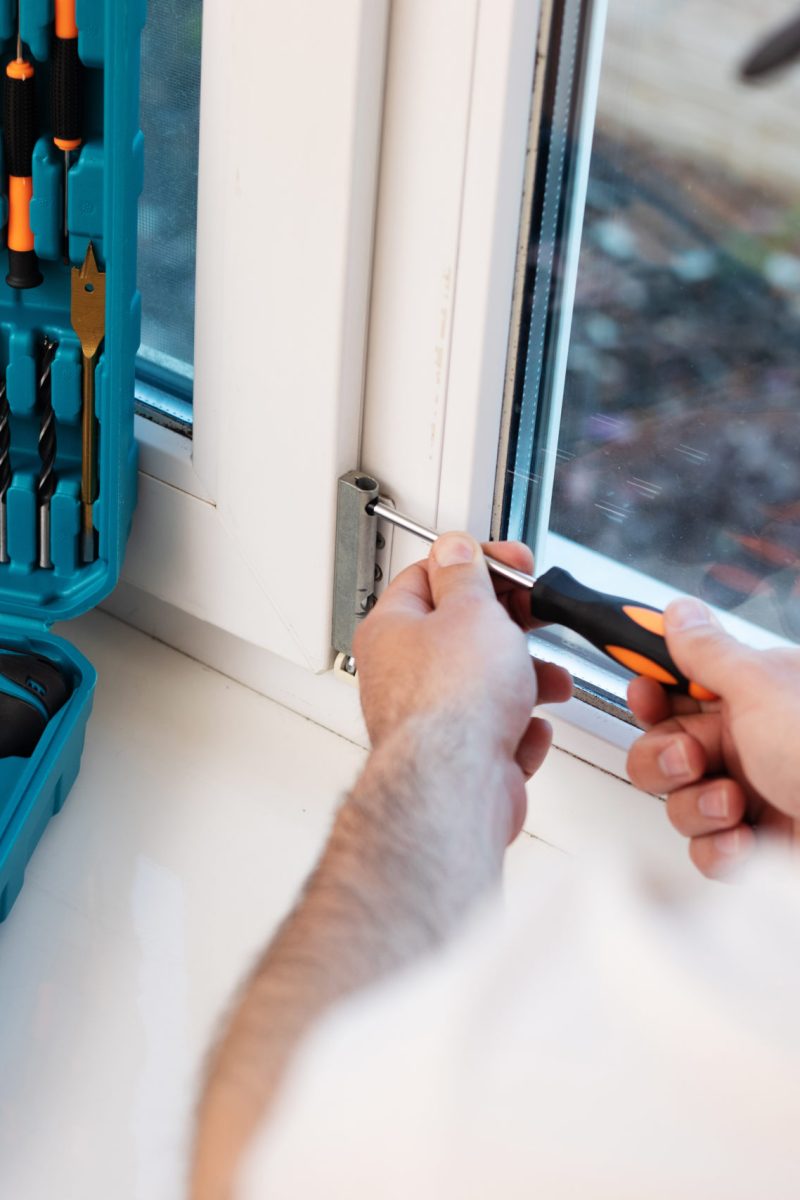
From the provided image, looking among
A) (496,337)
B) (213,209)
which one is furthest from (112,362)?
(496,337)

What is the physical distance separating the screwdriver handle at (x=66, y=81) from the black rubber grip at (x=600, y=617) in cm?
33

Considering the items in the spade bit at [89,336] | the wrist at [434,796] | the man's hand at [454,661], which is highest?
the spade bit at [89,336]

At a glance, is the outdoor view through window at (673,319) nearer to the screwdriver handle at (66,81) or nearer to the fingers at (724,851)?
the fingers at (724,851)

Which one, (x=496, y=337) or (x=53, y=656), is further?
(x=53, y=656)

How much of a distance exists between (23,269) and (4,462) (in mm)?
124

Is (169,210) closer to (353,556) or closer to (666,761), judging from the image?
(353,556)

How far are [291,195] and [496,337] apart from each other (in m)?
0.12

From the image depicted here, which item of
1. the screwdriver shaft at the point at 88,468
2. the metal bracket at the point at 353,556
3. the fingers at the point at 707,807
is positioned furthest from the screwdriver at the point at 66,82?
the fingers at the point at 707,807

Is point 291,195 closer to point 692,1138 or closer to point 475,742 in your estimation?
point 475,742

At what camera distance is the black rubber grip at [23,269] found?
0.77 metres

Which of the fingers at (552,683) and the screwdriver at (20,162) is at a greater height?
the screwdriver at (20,162)

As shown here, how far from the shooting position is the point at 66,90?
0.71 metres

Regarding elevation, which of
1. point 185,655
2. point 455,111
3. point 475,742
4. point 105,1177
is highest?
point 455,111

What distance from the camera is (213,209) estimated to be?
0.75 metres
